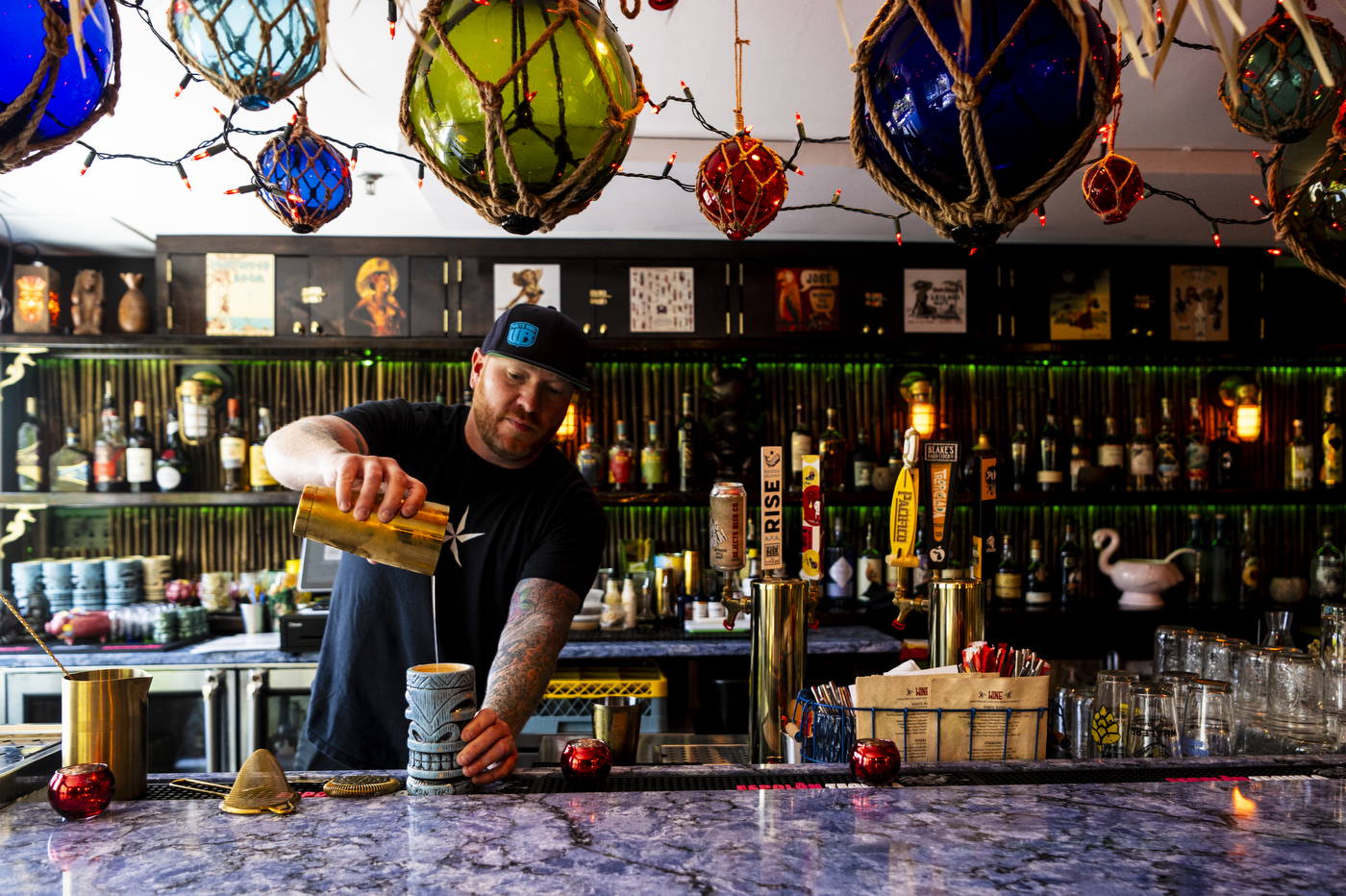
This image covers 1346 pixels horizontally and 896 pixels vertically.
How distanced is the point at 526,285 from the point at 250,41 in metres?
3.25

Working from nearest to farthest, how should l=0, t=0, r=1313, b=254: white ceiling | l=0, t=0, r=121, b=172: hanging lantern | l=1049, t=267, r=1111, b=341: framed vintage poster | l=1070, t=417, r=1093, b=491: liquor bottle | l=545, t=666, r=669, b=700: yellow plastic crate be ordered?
l=0, t=0, r=121, b=172: hanging lantern
l=0, t=0, r=1313, b=254: white ceiling
l=545, t=666, r=669, b=700: yellow plastic crate
l=1049, t=267, r=1111, b=341: framed vintage poster
l=1070, t=417, r=1093, b=491: liquor bottle

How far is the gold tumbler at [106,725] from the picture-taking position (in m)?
1.24

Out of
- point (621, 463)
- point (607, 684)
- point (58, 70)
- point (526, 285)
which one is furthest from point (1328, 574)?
point (58, 70)

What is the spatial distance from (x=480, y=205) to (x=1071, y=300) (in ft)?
13.2

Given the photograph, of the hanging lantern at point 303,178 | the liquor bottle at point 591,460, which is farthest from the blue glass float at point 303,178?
the liquor bottle at point 591,460

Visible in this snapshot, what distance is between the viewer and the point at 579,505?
2074mm

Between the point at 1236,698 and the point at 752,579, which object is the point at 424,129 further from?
the point at 1236,698

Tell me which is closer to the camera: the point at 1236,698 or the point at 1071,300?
the point at 1236,698

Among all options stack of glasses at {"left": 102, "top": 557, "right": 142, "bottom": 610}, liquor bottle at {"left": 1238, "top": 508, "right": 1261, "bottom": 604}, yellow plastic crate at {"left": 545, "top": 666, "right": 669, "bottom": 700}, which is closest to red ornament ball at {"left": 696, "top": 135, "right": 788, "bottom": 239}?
yellow plastic crate at {"left": 545, "top": 666, "right": 669, "bottom": 700}

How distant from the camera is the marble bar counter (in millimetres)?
971

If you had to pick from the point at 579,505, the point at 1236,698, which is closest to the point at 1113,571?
the point at 1236,698

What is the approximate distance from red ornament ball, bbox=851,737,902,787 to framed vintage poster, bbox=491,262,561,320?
3.21 meters

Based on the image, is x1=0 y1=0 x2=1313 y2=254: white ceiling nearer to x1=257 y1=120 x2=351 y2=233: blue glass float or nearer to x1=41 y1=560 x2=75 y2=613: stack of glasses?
x1=257 y1=120 x2=351 y2=233: blue glass float

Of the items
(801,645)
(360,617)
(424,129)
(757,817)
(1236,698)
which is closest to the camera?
(424,129)
